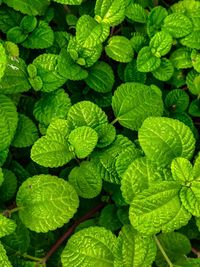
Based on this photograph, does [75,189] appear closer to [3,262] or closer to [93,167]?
[93,167]

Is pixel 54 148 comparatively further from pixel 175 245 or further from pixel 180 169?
pixel 175 245

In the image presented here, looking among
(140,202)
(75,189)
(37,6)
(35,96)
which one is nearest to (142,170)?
(140,202)

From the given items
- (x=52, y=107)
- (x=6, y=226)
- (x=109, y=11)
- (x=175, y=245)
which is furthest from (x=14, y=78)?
(x=175, y=245)

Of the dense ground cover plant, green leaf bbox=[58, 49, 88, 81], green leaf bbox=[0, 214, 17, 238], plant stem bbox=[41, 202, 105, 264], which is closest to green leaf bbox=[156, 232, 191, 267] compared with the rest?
the dense ground cover plant

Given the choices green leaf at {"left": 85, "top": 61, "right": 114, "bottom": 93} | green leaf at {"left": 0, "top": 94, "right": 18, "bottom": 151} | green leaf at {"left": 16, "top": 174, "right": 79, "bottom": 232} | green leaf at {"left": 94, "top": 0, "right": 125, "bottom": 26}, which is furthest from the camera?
green leaf at {"left": 85, "top": 61, "right": 114, "bottom": 93}

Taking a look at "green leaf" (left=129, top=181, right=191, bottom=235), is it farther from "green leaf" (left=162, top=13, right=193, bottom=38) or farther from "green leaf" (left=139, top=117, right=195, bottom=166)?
"green leaf" (left=162, top=13, right=193, bottom=38)

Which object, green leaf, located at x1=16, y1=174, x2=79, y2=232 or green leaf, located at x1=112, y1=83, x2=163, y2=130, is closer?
green leaf, located at x1=16, y1=174, x2=79, y2=232
